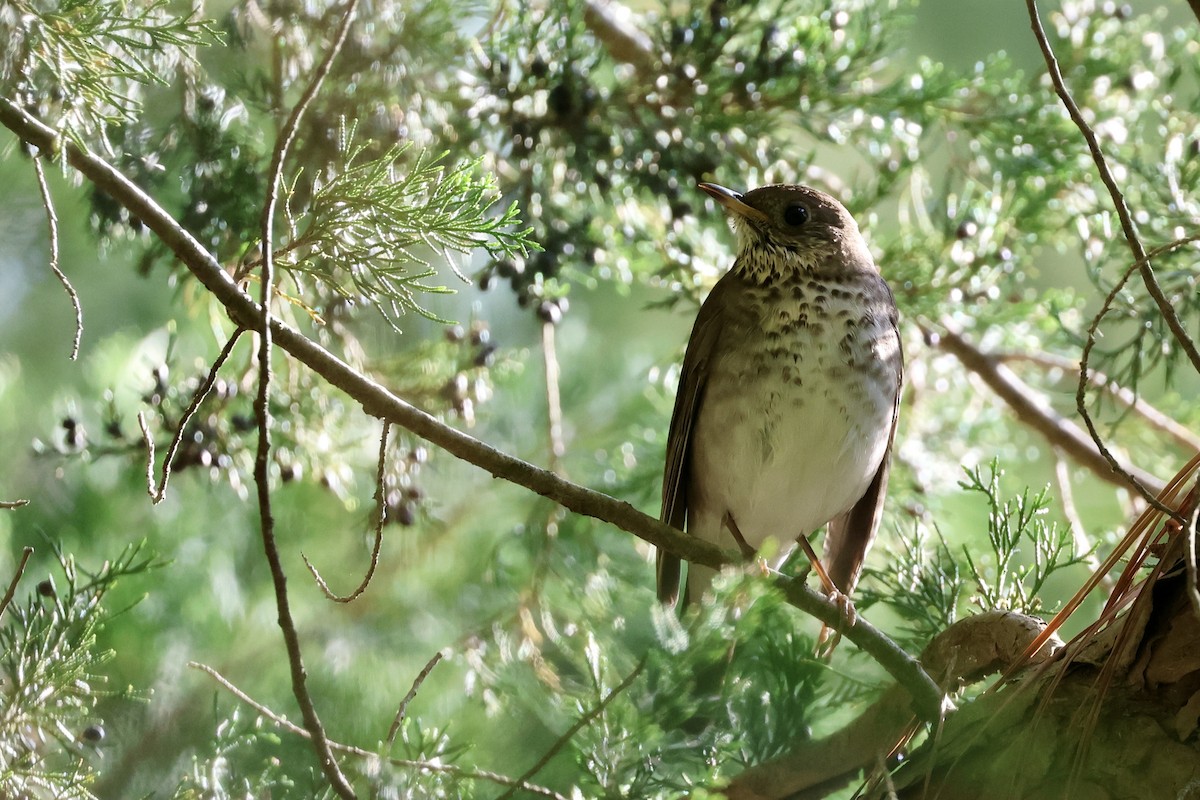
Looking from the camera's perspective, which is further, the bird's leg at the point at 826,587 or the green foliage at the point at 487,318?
the bird's leg at the point at 826,587

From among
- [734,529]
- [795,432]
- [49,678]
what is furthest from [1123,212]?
[49,678]

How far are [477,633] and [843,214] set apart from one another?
129 cm

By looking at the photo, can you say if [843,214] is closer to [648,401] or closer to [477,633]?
[648,401]

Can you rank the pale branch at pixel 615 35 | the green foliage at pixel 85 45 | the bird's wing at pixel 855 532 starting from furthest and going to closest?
the pale branch at pixel 615 35 → the bird's wing at pixel 855 532 → the green foliage at pixel 85 45

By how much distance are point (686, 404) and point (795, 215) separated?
482mm

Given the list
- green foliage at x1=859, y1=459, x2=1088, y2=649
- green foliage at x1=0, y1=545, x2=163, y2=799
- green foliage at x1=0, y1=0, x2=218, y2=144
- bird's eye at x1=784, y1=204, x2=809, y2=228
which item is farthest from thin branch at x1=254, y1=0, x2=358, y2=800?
bird's eye at x1=784, y1=204, x2=809, y2=228

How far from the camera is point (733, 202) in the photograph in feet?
8.02

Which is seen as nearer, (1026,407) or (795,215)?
(795,215)

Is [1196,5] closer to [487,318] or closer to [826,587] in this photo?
[826,587]

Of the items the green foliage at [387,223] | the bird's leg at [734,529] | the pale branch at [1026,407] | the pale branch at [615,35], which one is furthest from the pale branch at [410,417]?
the pale branch at [615,35]

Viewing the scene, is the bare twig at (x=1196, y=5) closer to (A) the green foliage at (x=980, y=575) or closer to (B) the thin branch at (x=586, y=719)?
(A) the green foliage at (x=980, y=575)

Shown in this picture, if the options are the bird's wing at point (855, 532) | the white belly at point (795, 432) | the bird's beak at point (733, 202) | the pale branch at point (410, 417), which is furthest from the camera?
the bird's wing at point (855, 532)

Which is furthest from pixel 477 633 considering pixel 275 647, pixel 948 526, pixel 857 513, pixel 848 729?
pixel 948 526

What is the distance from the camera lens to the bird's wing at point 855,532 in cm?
260
